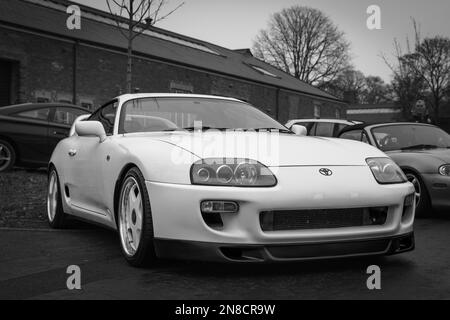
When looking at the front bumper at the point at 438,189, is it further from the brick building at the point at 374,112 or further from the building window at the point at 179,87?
the brick building at the point at 374,112

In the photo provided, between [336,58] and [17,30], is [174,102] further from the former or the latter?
[336,58]

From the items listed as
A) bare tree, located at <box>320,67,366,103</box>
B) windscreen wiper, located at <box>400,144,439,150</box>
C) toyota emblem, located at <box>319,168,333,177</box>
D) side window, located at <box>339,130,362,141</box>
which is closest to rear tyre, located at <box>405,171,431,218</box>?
windscreen wiper, located at <box>400,144,439,150</box>

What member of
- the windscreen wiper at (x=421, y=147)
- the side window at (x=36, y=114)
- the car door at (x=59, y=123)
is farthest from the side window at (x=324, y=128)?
the side window at (x=36, y=114)

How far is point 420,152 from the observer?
7.21 m

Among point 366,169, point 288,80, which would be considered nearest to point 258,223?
point 366,169

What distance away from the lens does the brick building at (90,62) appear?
19.5 metres

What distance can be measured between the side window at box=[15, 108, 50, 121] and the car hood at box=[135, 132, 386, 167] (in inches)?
277

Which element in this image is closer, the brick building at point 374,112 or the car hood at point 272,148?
the car hood at point 272,148

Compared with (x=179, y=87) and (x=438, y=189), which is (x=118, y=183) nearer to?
(x=438, y=189)

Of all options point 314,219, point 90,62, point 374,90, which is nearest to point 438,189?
point 314,219

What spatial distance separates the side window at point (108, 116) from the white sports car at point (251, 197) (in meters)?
0.60

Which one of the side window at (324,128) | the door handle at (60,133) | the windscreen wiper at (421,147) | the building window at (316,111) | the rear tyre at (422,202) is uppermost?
the building window at (316,111)

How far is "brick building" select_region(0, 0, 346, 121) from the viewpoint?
64.1 feet
